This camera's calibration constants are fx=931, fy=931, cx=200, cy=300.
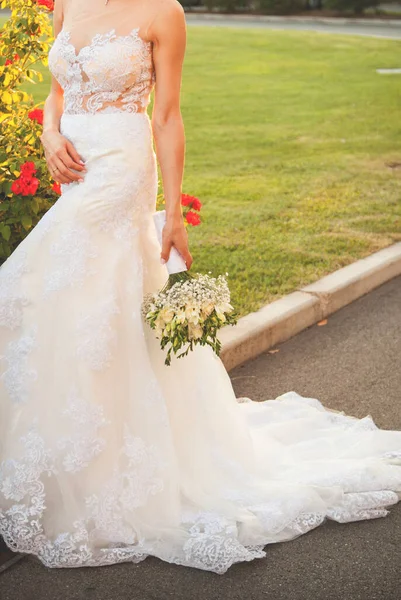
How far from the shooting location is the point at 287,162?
1058 cm

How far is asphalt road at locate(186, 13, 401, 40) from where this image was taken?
1034 inches

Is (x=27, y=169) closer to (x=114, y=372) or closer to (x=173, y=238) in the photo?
(x=173, y=238)

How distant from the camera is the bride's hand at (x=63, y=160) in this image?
12.6 feet

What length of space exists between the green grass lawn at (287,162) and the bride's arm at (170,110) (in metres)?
2.34

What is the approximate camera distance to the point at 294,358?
5.83 m

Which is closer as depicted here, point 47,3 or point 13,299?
point 13,299

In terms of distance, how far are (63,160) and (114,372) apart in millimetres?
901

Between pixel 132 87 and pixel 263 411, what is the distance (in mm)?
1865

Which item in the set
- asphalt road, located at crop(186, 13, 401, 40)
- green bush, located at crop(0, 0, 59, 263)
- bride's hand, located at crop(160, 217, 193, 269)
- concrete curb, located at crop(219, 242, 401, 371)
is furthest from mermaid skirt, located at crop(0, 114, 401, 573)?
asphalt road, located at crop(186, 13, 401, 40)

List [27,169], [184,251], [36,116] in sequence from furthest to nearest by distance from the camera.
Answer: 1. [36,116]
2. [27,169]
3. [184,251]

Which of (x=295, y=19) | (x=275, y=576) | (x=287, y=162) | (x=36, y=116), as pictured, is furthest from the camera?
(x=295, y=19)

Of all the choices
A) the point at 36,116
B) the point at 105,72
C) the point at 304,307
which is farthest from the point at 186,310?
the point at 304,307

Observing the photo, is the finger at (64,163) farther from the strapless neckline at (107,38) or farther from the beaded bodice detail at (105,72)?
the strapless neckline at (107,38)

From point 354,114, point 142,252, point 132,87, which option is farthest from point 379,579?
point 354,114
